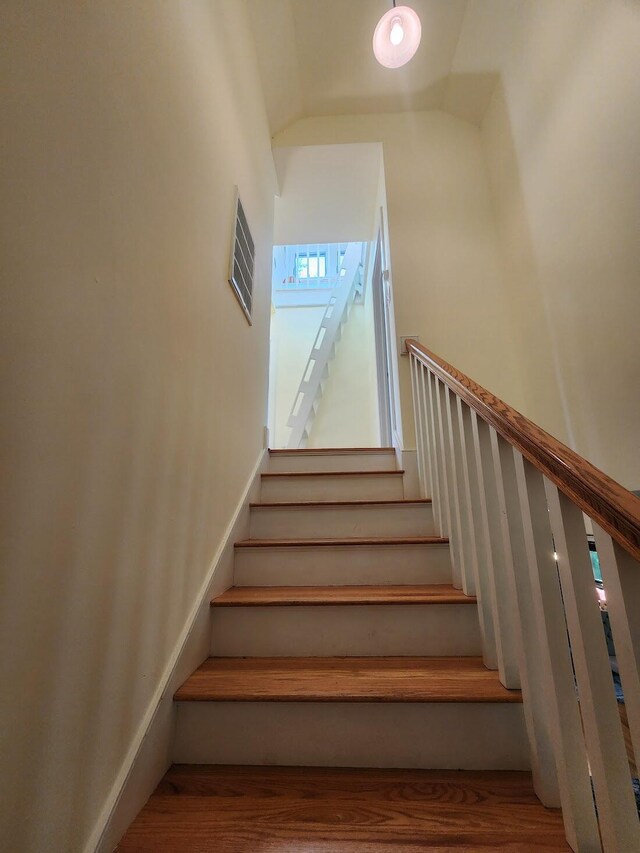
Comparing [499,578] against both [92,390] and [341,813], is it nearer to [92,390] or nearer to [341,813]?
[341,813]

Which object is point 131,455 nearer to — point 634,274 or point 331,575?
point 331,575

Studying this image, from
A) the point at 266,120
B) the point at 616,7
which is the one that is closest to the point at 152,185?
the point at 616,7

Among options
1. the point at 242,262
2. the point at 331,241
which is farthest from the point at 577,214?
the point at 331,241

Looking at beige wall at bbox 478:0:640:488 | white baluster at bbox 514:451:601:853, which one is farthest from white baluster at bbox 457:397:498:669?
beige wall at bbox 478:0:640:488

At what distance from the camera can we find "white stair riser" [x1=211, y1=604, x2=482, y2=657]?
1190mm

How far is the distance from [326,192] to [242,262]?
1.79 metres

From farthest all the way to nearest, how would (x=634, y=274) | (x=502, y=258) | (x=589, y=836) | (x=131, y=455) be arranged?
(x=502, y=258) < (x=634, y=274) < (x=131, y=455) < (x=589, y=836)

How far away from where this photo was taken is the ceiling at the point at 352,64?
7.59 feet

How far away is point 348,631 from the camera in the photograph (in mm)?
1210

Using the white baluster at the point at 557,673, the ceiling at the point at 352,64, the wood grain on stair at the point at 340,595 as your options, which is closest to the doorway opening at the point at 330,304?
the ceiling at the point at 352,64

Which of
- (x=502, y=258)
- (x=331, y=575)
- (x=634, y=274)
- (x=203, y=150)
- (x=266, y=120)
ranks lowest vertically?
(x=331, y=575)

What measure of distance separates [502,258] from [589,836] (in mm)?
2707

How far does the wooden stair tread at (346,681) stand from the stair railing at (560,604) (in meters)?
0.09

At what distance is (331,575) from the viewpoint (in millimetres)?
1494
